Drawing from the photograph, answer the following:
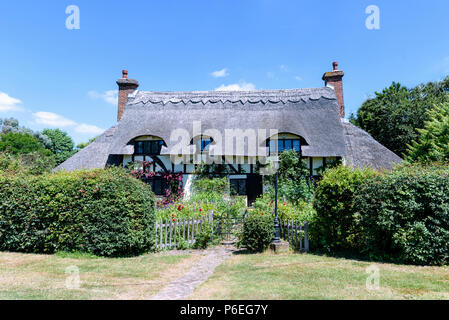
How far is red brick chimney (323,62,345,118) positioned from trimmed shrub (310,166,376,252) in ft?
40.6

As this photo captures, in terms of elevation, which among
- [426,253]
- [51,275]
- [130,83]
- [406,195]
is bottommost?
[51,275]

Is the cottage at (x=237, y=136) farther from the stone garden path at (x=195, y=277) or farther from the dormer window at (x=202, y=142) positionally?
the stone garden path at (x=195, y=277)

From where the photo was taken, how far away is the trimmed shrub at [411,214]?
6125 mm

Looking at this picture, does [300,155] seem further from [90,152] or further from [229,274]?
[90,152]

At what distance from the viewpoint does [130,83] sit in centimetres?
2008

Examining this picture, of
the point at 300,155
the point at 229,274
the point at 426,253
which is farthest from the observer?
the point at 300,155

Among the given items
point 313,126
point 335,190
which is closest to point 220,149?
point 313,126

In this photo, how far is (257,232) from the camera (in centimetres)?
753

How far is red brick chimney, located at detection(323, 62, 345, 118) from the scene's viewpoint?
1820 cm

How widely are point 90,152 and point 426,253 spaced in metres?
17.5

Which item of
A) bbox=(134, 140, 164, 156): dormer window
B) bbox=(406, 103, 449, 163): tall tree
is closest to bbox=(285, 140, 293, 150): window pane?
bbox=(406, 103, 449, 163): tall tree

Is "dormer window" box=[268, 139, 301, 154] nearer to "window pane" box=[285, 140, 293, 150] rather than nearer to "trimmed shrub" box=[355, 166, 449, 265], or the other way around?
"window pane" box=[285, 140, 293, 150]
